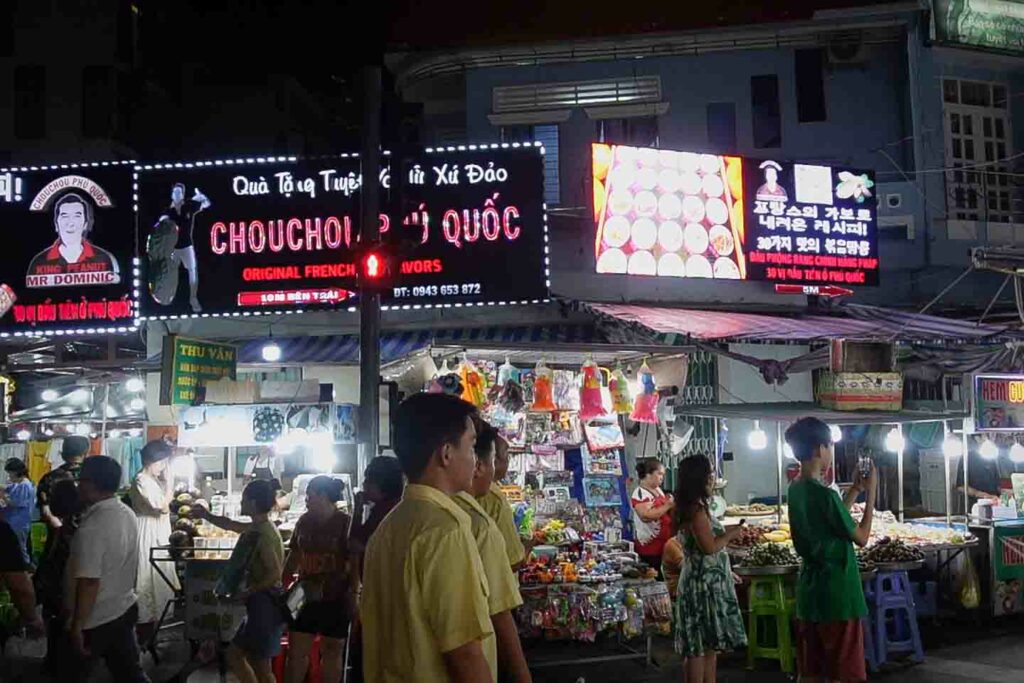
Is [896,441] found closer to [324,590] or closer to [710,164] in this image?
Result: [710,164]

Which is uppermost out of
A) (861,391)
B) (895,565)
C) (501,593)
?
(861,391)

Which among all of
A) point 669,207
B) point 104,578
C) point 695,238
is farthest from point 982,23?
point 104,578

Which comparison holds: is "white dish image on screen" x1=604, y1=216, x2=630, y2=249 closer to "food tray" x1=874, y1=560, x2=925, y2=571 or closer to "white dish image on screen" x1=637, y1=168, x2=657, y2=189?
"white dish image on screen" x1=637, y1=168, x2=657, y2=189

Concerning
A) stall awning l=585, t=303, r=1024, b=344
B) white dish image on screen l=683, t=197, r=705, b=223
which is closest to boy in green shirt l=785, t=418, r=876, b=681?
stall awning l=585, t=303, r=1024, b=344

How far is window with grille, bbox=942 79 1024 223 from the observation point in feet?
53.3

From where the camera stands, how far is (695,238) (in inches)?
562

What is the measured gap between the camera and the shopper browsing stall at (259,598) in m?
7.31

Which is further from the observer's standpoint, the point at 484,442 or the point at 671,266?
the point at 671,266

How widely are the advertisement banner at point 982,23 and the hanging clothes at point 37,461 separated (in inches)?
706

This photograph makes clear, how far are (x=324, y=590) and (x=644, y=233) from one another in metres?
8.41

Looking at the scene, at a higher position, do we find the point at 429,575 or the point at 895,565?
the point at 429,575

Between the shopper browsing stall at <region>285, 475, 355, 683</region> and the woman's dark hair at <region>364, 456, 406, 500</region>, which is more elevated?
the woman's dark hair at <region>364, 456, 406, 500</region>

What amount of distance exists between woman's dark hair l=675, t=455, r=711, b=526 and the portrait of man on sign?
9.98 m

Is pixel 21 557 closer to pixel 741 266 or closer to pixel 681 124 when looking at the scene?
pixel 741 266
